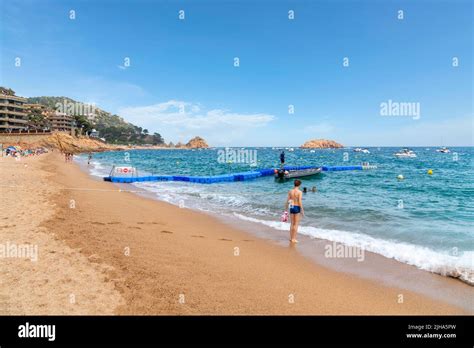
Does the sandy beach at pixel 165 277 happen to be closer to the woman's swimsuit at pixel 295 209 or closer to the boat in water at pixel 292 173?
the woman's swimsuit at pixel 295 209

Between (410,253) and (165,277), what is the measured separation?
7.82 meters

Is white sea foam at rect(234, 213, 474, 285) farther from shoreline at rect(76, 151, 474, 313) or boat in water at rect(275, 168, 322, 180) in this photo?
boat in water at rect(275, 168, 322, 180)

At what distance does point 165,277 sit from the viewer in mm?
6449

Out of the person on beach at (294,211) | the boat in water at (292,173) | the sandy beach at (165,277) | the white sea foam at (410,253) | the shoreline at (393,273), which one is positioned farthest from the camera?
the boat in water at (292,173)

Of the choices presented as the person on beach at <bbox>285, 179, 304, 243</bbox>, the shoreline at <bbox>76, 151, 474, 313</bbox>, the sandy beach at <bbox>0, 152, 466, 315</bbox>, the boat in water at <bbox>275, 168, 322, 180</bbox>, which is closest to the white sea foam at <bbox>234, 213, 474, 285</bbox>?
the shoreline at <bbox>76, 151, 474, 313</bbox>

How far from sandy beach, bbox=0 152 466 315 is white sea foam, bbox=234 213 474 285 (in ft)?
6.97

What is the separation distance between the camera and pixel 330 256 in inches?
343

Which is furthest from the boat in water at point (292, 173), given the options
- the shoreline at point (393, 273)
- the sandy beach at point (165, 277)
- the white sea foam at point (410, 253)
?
the sandy beach at point (165, 277)

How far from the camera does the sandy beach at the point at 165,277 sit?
Result: 522 cm

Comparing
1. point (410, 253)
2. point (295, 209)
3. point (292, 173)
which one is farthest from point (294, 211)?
point (292, 173)

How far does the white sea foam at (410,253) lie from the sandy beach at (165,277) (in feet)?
6.97
